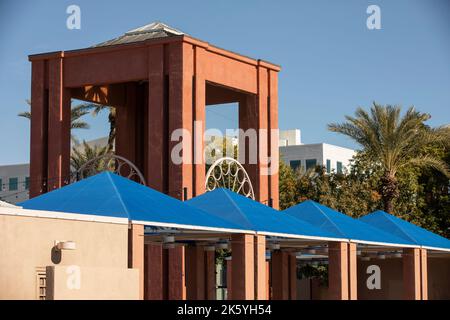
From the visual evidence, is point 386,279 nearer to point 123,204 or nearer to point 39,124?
point 39,124

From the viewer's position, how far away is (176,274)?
121 ft

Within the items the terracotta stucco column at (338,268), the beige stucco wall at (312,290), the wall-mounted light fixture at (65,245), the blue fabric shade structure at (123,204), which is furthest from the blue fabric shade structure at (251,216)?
the beige stucco wall at (312,290)

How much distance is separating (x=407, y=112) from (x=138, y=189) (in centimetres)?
3094

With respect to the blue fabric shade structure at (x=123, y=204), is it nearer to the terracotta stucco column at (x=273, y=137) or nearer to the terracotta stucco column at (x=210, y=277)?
the terracotta stucco column at (x=210, y=277)

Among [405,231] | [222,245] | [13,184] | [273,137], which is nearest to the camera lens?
[222,245]

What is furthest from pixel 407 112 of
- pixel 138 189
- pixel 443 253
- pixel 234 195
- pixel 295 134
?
pixel 295 134

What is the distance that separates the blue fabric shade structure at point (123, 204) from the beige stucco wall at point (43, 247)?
0.99 m

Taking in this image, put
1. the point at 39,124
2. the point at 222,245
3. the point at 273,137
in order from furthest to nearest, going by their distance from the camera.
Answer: the point at 273,137 < the point at 39,124 < the point at 222,245

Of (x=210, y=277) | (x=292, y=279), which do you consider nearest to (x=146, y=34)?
(x=210, y=277)

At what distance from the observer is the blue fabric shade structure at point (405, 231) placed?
43.7 meters

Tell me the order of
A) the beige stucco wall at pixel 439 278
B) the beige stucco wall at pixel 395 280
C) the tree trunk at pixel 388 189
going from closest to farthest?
the beige stucco wall at pixel 395 280 → the beige stucco wall at pixel 439 278 → the tree trunk at pixel 388 189

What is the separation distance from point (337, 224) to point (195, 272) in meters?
6.06

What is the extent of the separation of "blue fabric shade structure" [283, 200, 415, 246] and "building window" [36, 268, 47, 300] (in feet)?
51.7

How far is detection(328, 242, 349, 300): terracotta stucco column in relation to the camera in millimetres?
36781
